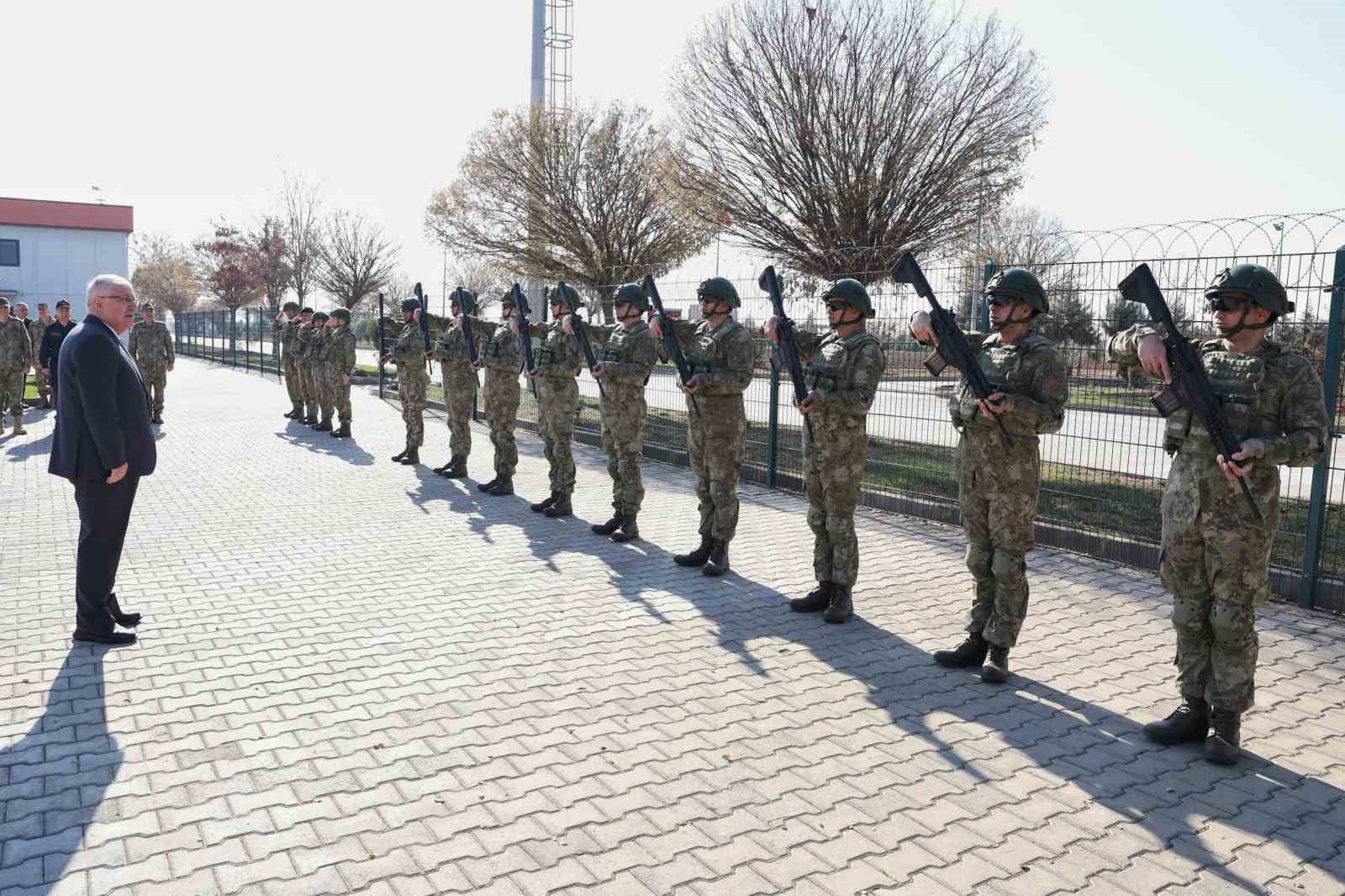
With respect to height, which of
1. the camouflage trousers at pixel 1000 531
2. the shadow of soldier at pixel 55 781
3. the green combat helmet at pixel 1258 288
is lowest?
the shadow of soldier at pixel 55 781

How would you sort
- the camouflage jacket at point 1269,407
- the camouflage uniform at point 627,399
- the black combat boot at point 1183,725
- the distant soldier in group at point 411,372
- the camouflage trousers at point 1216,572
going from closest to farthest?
the camouflage jacket at point 1269,407, the camouflage trousers at point 1216,572, the black combat boot at point 1183,725, the camouflage uniform at point 627,399, the distant soldier in group at point 411,372

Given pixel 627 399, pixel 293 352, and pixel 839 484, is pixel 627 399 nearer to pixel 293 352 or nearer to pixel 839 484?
pixel 839 484

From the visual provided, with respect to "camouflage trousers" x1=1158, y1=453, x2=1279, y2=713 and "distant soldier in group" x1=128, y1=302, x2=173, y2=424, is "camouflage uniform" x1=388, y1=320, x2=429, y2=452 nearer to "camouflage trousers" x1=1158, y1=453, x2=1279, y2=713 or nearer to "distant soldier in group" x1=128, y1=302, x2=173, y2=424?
"distant soldier in group" x1=128, y1=302, x2=173, y2=424

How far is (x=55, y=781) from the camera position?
153 inches

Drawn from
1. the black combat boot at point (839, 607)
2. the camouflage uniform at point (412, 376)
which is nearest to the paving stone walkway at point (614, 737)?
the black combat boot at point (839, 607)

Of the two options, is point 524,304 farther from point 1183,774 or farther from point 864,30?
point 1183,774

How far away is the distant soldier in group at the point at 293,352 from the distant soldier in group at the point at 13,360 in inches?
150

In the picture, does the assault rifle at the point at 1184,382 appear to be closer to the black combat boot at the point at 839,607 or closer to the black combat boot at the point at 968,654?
the black combat boot at the point at 968,654

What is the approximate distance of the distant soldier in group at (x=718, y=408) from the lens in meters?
7.31

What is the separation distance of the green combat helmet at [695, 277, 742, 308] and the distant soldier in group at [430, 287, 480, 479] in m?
4.98

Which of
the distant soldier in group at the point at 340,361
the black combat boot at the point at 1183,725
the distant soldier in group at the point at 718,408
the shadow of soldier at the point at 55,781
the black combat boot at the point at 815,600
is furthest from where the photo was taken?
the distant soldier in group at the point at 340,361

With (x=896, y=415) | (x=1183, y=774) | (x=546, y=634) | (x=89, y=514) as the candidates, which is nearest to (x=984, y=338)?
(x=1183, y=774)

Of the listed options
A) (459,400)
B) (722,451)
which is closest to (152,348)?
(459,400)

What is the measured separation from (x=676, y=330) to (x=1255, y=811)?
5.49 m
